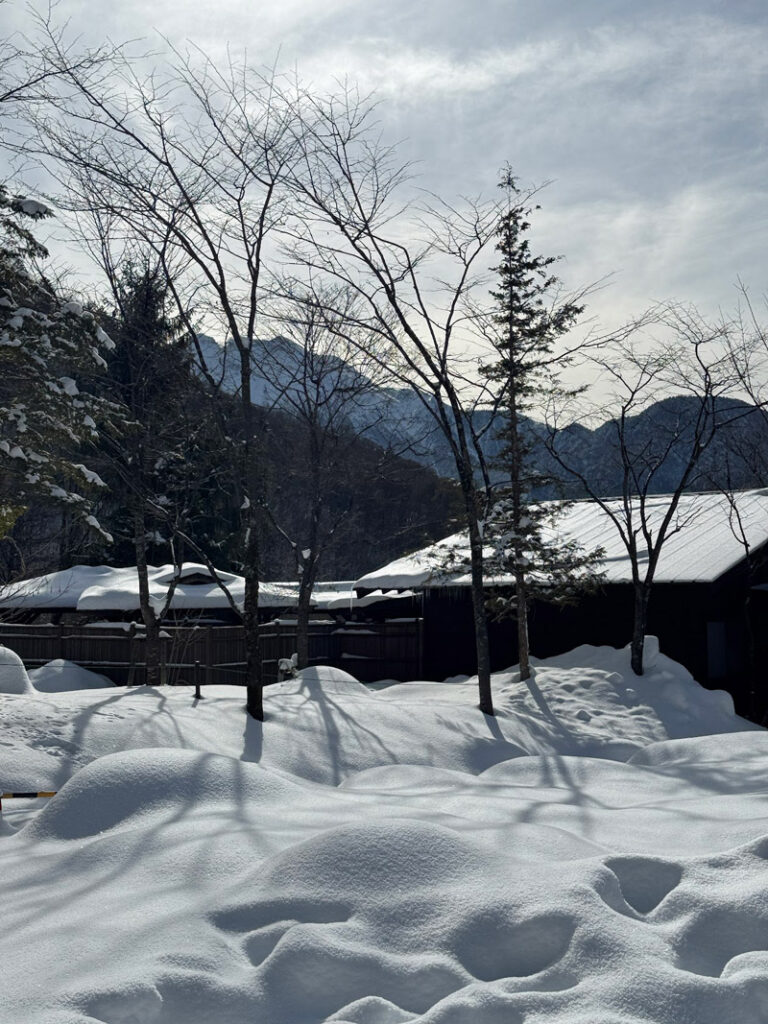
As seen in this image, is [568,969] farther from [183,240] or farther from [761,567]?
[761,567]

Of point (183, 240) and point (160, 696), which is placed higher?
point (183, 240)

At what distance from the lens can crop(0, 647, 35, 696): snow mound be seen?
1478 centimetres

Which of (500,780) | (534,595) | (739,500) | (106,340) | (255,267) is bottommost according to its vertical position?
(500,780)

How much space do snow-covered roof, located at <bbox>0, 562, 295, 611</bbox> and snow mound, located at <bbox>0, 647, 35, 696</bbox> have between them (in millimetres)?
10483

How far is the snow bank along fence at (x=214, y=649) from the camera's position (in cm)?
2209

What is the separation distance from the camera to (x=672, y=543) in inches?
881

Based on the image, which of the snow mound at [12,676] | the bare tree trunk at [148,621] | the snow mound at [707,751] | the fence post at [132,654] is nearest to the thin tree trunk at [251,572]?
the snow mound at [12,676]

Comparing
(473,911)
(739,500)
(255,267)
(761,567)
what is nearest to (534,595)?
(761,567)

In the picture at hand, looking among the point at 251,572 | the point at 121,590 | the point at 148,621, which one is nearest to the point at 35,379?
the point at 251,572

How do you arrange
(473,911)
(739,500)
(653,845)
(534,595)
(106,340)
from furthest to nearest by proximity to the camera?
(739,500)
(534,595)
(106,340)
(653,845)
(473,911)

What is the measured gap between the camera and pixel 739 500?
24.0 meters

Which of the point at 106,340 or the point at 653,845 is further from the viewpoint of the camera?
the point at 106,340

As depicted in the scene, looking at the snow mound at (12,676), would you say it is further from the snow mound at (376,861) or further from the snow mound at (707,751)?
the snow mound at (376,861)

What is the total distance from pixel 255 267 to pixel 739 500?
49.2 ft
